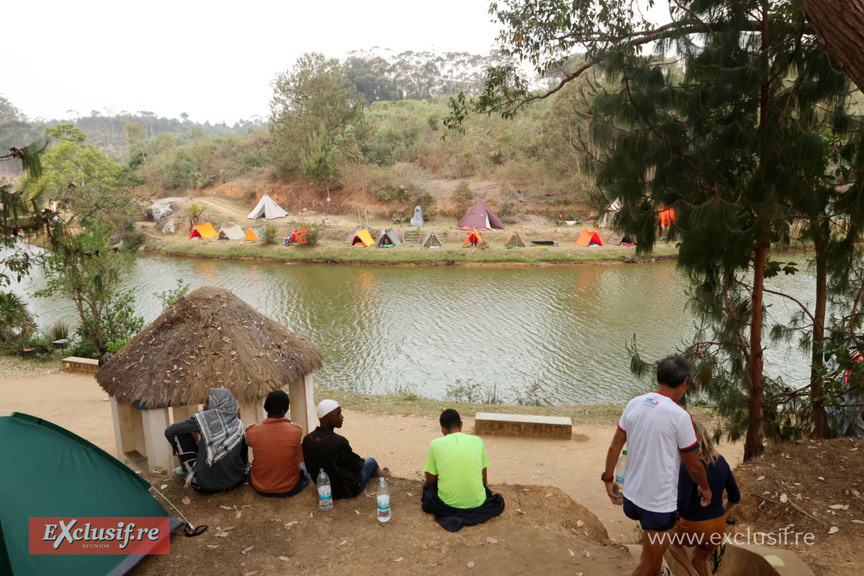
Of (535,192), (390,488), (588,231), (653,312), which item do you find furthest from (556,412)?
(535,192)

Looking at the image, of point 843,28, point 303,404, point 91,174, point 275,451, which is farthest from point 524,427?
point 91,174

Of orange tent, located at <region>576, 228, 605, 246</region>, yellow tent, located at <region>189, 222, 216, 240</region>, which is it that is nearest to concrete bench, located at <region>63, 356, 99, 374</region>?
yellow tent, located at <region>189, 222, 216, 240</region>

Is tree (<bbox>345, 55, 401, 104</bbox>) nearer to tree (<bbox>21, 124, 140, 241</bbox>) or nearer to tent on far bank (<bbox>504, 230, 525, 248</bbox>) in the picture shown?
tree (<bbox>21, 124, 140, 241</bbox>)

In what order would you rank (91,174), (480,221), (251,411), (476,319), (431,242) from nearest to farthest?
(251,411), (476,319), (431,242), (480,221), (91,174)

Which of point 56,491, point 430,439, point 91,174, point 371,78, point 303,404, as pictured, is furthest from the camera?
point 371,78

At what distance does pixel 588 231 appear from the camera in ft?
77.5

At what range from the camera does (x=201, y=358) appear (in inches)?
198

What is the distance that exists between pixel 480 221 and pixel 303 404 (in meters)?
20.6

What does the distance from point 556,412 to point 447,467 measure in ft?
15.9

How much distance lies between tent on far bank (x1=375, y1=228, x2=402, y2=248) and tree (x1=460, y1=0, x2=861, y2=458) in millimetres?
19207

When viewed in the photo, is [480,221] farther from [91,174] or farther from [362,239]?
[91,174]

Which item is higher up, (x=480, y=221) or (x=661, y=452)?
(x=480, y=221)

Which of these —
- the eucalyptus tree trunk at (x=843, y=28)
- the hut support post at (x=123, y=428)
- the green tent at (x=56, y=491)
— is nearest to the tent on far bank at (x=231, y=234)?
the hut support post at (x=123, y=428)

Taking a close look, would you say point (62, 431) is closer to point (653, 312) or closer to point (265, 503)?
point (265, 503)
